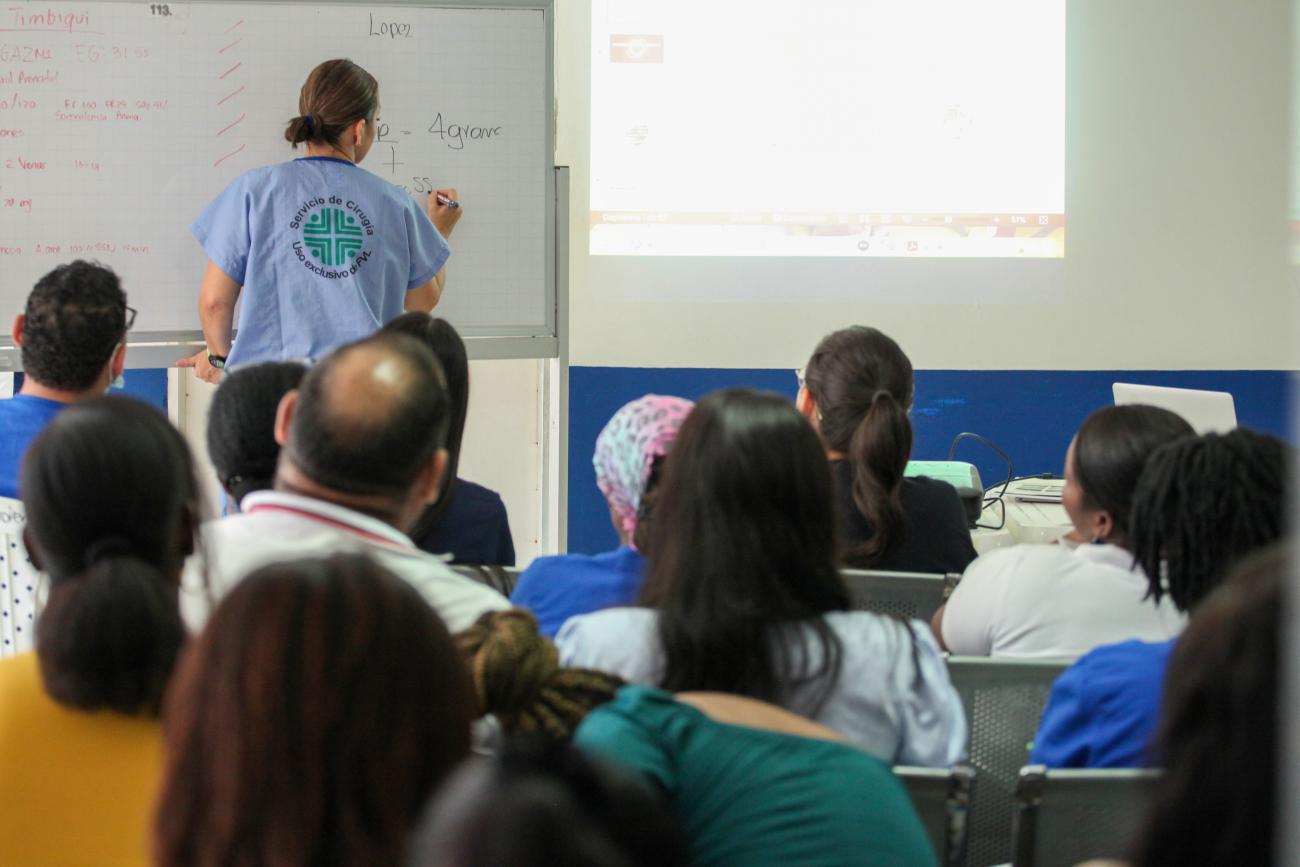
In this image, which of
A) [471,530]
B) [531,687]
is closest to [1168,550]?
[531,687]

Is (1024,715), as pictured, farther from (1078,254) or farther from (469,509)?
(1078,254)

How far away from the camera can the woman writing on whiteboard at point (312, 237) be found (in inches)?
123

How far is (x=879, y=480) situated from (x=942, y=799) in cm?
106

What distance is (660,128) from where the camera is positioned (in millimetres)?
4551

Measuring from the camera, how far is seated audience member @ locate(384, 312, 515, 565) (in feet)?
7.05

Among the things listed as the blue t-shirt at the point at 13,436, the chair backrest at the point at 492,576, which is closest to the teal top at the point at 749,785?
the chair backrest at the point at 492,576

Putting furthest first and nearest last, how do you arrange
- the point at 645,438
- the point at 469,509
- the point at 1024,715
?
the point at 469,509 → the point at 645,438 → the point at 1024,715

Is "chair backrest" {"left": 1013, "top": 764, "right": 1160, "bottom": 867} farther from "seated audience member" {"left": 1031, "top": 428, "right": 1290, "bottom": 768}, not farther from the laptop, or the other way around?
the laptop

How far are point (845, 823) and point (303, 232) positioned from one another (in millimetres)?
2497

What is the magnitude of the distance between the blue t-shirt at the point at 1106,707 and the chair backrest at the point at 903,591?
0.61 m

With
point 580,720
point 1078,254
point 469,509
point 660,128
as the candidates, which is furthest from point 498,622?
point 1078,254

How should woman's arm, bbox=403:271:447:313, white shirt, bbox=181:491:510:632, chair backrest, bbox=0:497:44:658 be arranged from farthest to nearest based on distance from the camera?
woman's arm, bbox=403:271:447:313, chair backrest, bbox=0:497:44:658, white shirt, bbox=181:491:510:632

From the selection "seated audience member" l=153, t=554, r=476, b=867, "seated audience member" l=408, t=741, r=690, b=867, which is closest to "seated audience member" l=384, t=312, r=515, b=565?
"seated audience member" l=153, t=554, r=476, b=867

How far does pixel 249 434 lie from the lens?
1.88m
